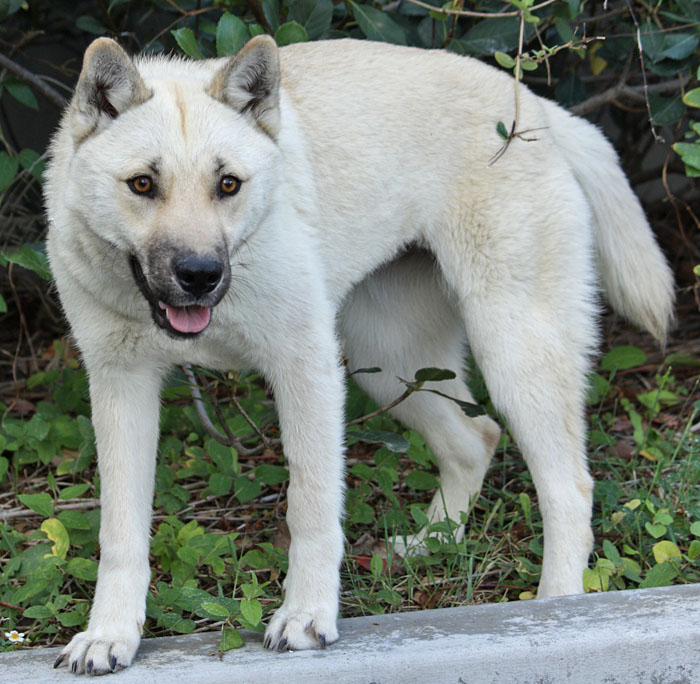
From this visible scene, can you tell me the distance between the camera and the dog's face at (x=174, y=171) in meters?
2.44

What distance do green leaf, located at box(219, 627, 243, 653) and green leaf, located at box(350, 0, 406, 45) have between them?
83.8 inches

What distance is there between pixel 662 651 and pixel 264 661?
102cm

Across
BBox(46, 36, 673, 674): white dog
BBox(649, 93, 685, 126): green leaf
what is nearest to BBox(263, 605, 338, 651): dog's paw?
BBox(46, 36, 673, 674): white dog

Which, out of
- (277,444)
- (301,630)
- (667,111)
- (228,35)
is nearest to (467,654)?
(301,630)

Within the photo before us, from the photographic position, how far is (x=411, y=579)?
3125mm

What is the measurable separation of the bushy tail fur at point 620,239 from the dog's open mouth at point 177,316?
1.62 m

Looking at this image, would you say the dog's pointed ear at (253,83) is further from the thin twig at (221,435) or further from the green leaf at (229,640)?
the green leaf at (229,640)

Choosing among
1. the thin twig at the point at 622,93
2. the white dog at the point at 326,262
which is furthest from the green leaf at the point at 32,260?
the thin twig at the point at 622,93

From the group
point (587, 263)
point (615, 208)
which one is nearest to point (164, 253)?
point (587, 263)

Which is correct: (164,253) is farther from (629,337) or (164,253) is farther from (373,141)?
(629,337)

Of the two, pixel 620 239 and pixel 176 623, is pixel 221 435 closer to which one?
pixel 176 623

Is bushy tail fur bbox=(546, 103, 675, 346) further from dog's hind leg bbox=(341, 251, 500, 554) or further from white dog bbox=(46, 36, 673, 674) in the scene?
dog's hind leg bbox=(341, 251, 500, 554)

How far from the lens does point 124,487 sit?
285 centimetres

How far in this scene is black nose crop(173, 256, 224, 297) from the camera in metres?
2.39
